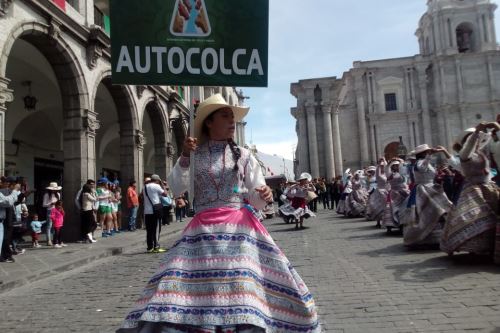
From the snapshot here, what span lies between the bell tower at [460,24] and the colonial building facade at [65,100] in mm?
35990

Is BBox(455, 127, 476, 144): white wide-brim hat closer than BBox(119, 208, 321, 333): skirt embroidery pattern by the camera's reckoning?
No

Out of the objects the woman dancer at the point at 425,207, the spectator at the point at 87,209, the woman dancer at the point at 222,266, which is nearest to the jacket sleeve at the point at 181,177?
the woman dancer at the point at 222,266

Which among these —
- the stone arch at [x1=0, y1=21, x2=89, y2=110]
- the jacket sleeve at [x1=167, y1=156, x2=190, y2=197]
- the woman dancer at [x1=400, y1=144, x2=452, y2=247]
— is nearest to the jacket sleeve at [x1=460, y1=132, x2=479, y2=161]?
the woman dancer at [x1=400, y1=144, x2=452, y2=247]

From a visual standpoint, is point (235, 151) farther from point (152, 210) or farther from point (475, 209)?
point (152, 210)

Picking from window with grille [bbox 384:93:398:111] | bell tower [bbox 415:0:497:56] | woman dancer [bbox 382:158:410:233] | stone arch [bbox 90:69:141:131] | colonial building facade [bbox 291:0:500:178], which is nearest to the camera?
woman dancer [bbox 382:158:410:233]

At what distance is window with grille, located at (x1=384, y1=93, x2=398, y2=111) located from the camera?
1825 inches

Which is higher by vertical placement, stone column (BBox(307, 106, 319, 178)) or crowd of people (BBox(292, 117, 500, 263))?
stone column (BBox(307, 106, 319, 178))

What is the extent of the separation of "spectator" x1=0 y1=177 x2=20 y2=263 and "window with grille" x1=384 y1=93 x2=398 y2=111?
141 feet

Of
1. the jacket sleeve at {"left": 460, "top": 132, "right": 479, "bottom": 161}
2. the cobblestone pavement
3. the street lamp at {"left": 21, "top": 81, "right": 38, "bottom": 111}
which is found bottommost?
the cobblestone pavement

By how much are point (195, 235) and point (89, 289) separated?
12.6 ft

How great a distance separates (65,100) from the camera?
12.7 m

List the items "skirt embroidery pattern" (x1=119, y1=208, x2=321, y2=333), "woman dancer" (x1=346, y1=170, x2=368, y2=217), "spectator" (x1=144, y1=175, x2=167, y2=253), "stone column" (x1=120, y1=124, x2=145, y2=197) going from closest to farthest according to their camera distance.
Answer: "skirt embroidery pattern" (x1=119, y1=208, x2=321, y2=333)
"spectator" (x1=144, y1=175, x2=167, y2=253)
"stone column" (x1=120, y1=124, x2=145, y2=197)
"woman dancer" (x1=346, y1=170, x2=368, y2=217)

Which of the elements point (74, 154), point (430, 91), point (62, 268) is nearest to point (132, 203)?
point (74, 154)

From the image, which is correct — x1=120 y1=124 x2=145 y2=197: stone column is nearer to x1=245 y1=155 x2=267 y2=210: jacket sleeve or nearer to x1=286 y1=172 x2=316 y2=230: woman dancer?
x1=286 y1=172 x2=316 y2=230: woman dancer
